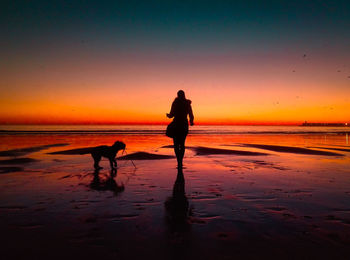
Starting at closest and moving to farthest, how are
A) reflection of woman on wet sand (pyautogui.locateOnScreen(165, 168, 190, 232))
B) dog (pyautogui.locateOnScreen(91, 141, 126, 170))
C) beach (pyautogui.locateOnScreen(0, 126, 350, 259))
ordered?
beach (pyautogui.locateOnScreen(0, 126, 350, 259))
reflection of woman on wet sand (pyautogui.locateOnScreen(165, 168, 190, 232))
dog (pyautogui.locateOnScreen(91, 141, 126, 170))

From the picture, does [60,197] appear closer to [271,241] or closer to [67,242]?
[67,242]

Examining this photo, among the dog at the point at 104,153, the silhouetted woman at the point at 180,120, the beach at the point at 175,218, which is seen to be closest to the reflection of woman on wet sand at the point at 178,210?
the beach at the point at 175,218

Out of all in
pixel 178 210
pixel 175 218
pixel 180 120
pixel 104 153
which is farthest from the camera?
pixel 180 120

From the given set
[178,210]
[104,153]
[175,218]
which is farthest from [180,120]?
[175,218]

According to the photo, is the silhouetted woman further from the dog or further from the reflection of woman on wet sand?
the reflection of woman on wet sand

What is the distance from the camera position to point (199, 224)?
3.28 meters

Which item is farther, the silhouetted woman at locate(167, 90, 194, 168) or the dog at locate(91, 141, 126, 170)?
the silhouetted woman at locate(167, 90, 194, 168)

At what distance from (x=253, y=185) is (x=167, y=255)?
386cm

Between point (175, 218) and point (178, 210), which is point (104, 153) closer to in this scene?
point (178, 210)

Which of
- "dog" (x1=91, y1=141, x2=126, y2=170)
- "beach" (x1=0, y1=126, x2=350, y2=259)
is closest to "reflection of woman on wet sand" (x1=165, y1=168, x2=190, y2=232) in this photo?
"beach" (x1=0, y1=126, x2=350, y2=259)

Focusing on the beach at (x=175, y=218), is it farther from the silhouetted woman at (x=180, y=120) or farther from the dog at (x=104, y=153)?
the silhouetted woman at (x=180, y=120)

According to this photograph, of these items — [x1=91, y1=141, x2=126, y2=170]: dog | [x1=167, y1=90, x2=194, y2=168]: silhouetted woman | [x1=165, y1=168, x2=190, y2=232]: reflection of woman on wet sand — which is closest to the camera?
[x1=165, y1=168, x2=190, y2=232]: reflection of woman on wet sand

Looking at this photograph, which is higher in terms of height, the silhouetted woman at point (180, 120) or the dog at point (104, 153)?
the silhouetted woman at point (180, 120)

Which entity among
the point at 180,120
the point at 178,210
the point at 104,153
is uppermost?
the point at 180,120
